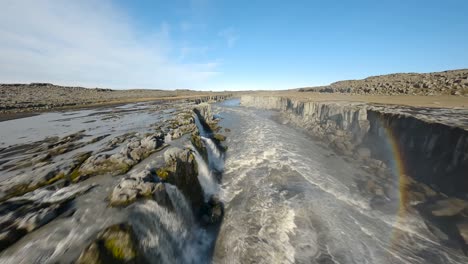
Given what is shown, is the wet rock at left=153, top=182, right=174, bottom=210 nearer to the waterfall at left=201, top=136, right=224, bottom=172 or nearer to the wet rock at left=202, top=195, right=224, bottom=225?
the wet rock at left=202, top=195, right=224, bottom=225

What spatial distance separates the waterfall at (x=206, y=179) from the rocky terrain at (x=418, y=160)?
10.6m

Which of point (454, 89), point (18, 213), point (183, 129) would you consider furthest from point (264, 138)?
point (454, 89)

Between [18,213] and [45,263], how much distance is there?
4391 mm

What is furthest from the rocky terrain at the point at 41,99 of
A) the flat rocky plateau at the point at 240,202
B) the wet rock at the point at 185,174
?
the wet rock at the point at 185,174

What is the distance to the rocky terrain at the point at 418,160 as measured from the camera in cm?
1056

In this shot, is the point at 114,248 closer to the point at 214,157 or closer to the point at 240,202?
the point at 240,202

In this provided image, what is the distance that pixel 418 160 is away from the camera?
14859 millimetres

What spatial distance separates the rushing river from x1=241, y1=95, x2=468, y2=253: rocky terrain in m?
0.97

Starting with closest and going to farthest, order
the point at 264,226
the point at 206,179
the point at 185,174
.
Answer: the point at 264,226, the point at 185,174, the point at 206,179

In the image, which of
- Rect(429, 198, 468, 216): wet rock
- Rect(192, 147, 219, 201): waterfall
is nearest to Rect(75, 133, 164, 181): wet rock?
Rect(192, 147, 219, 201): waterfall

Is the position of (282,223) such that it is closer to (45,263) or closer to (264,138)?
(45,263)

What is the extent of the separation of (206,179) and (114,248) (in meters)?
9.29

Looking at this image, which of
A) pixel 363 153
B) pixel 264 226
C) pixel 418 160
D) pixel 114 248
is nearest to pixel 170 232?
pixel 114 248

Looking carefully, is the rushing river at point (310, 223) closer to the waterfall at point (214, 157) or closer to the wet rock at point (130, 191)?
the waterfall at point (214, 157)
